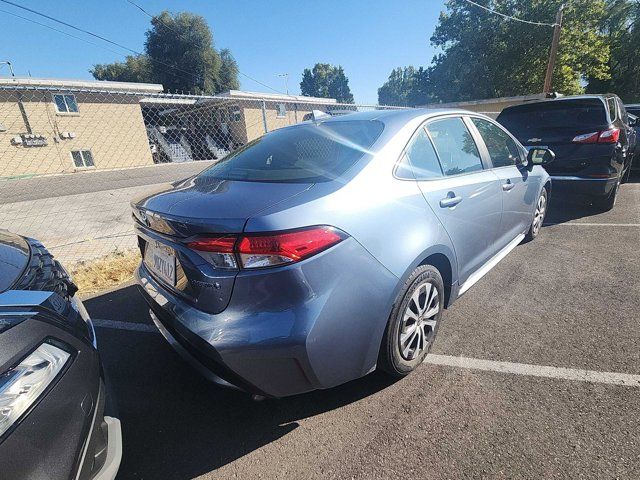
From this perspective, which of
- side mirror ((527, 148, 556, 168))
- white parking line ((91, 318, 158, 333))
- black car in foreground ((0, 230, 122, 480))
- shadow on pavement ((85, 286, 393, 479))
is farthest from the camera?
side mirror ((527, 148, 556, 168))

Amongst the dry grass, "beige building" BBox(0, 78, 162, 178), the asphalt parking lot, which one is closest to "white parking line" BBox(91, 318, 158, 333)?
the asphalt parking lot

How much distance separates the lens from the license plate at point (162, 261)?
70.9 inches

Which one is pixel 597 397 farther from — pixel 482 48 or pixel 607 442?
pixel 482 48

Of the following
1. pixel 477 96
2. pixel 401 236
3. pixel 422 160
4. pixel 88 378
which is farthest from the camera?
pixel 477 96

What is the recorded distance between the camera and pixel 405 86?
99.6 m

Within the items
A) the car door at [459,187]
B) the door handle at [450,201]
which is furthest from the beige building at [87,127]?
the door handle at [450,201]

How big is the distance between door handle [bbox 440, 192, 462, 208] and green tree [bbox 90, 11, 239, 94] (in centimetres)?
3915

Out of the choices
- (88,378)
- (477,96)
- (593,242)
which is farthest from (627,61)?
(88,378)

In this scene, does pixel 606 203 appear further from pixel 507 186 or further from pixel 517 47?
pixel 517 47

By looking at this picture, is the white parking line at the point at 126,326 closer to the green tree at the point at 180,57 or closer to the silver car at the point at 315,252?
the silver car at the point at 315,252

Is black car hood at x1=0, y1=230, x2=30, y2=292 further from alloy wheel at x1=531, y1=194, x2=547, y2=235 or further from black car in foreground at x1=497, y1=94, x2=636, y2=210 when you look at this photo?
black car in foreground at x1=497, y1=94, x2=636, y2=210

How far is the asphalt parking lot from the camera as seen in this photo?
1682 mm

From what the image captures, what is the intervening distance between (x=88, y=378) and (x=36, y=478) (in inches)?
15.0

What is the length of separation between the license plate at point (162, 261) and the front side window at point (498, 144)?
2.73 m
